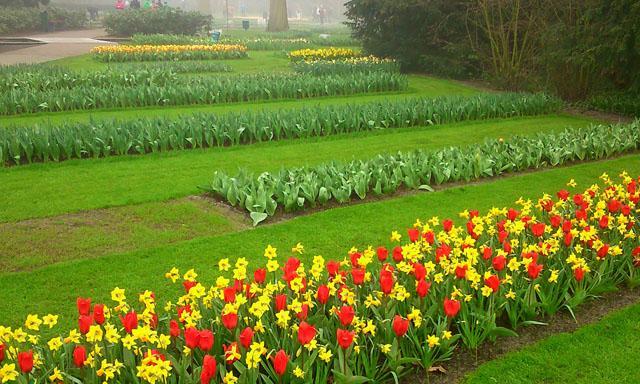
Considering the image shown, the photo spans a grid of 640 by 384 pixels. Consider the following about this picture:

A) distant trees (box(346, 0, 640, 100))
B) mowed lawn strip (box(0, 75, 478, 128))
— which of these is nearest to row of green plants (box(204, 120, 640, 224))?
distant trees (box(346, 0, 640, 100))

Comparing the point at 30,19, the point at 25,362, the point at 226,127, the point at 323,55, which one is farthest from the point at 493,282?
the point at 30,19

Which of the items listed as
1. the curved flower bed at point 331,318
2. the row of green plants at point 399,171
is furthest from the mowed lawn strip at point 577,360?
the row of green plants at point 399,171

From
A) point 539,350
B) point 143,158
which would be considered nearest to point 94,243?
point 143,158

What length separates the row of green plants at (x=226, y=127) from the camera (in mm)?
8305

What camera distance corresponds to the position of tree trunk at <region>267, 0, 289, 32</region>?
4522 cm

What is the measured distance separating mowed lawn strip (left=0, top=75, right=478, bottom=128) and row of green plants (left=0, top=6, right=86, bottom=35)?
24.0 metres

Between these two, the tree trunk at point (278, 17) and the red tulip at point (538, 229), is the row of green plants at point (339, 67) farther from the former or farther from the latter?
the tree trunk at point (278, 17)

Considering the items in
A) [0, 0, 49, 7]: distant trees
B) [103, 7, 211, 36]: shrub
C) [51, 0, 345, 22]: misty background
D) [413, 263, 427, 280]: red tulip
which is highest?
[51, 0, 345, 22]: misty background

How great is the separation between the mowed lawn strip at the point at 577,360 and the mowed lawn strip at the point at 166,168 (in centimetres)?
441

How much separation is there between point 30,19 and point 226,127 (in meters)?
31.6

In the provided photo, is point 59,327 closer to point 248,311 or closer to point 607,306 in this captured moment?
point 248,311

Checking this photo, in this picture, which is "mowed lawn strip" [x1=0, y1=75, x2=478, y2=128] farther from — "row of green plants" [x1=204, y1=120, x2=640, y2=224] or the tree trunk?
the tree trunk

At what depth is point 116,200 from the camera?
22.2 feet

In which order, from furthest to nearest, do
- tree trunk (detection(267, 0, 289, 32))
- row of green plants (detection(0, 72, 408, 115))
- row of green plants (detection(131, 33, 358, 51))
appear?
tree trunk (detection(267, 0, 289, 32)), row of green plants (detection(131, 33, 358, 51)), row of green plants (detection(0, 72, 408, 115))
